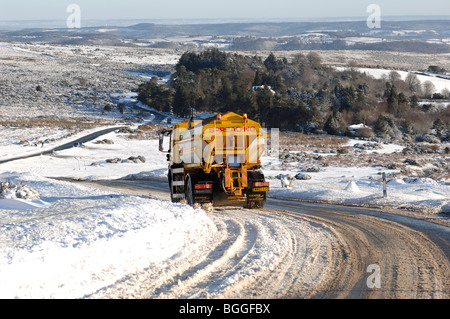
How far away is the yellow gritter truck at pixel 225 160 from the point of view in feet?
55.2

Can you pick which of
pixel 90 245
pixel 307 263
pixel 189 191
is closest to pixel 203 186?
pixel 189 191

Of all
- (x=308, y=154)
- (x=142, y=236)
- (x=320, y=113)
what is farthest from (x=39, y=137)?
(x=142, y=236)

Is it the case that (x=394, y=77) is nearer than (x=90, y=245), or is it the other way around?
(x=90, y=245)

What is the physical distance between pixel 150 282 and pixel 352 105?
72.1 m

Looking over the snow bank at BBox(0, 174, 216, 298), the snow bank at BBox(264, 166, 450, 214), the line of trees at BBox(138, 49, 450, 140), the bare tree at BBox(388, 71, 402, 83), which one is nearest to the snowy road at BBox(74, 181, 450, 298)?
the snow bank at BBox(0, 174, 216, 298)

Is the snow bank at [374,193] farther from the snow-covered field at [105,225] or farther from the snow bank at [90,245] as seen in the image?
the snow bank at [90,245]

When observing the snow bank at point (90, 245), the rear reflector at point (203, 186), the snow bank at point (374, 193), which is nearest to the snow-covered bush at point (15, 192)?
the snow bank at point (90, 245)

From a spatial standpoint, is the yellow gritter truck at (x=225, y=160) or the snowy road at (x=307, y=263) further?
the yellow gritter truck at (x=225, y=160)

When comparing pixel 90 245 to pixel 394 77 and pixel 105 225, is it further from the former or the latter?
pixel 394 77

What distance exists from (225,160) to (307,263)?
→ 283 inches

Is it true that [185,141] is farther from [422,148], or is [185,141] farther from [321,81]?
[321,81]

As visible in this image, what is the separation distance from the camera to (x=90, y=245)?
32.6 ft

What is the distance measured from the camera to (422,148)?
55438 millimetres

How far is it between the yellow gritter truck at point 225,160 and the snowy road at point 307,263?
1.81m
